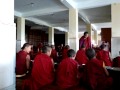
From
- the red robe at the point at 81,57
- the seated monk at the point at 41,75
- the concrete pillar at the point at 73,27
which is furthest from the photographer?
the concrete pillar at the point at 73,27

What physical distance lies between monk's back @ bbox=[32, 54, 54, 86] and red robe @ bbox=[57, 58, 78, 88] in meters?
0.22

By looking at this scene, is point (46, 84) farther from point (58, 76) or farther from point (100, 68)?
point (100, 68)

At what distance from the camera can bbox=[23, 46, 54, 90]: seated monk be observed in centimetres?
323

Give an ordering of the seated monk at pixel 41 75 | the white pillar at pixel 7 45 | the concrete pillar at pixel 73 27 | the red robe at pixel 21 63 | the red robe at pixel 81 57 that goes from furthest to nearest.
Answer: the concrete pillar at pixel 73 27, the red robe at pixel 81 57, the red robe at pixel 21 63, the seated monk at pixel 41 75, the white pillar at pixel 7 45

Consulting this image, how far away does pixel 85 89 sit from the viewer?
3.08 metres

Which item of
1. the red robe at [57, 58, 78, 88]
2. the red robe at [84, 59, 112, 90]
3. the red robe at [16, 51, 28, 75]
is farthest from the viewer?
the red robe at [16, 51, 28, 75]

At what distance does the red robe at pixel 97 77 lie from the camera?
2988 mm

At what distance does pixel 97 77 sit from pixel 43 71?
36.3 inches

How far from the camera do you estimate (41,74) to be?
3.24m

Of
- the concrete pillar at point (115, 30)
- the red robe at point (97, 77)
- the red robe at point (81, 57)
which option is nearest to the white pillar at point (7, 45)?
the red robe at point (97, 77)

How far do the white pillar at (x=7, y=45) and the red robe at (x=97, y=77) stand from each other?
130 cm

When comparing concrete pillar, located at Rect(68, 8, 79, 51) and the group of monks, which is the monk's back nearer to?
the group of monks

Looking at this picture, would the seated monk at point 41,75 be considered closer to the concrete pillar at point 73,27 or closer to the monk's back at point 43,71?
the monk's back at point 43,71

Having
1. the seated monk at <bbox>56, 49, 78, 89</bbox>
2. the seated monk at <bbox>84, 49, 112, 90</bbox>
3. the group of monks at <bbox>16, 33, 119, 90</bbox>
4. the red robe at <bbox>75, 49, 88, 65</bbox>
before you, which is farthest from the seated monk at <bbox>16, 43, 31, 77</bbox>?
the red robe at <bbox>75, 49, 88, 65</bbox>
